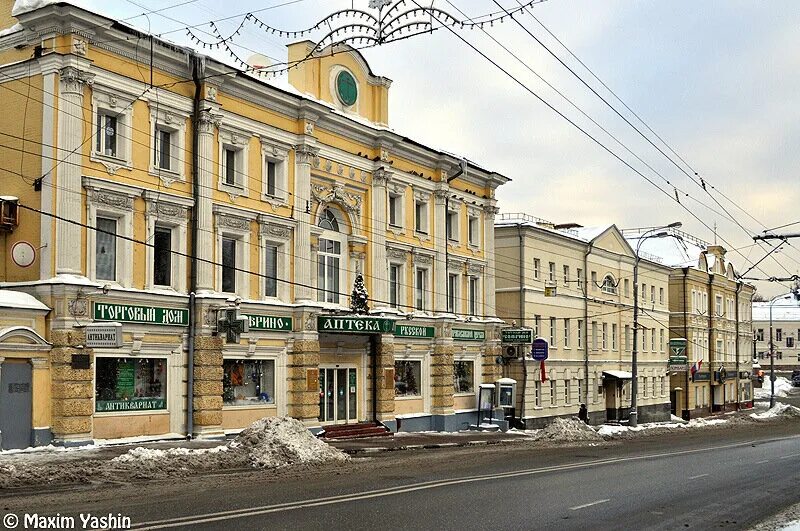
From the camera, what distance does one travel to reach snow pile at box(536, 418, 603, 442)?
35500mm

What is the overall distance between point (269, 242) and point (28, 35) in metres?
9.57

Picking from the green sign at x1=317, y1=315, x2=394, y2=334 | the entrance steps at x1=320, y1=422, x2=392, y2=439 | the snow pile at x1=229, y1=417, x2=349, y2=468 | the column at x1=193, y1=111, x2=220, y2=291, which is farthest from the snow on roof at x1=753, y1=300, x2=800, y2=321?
the snow pile at x1=229, y1=417, x2=349, y2=468

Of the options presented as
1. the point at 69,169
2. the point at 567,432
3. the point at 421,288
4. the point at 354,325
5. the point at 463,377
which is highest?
the point at 69,169

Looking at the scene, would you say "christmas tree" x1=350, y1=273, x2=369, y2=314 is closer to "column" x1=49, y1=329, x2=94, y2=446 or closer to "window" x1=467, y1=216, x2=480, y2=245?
"window" x1=467, y1=216, x2=480, y2=245

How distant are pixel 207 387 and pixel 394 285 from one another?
36.2 feet

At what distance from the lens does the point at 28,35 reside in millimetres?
24156

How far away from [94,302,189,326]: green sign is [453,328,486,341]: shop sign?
15214mm

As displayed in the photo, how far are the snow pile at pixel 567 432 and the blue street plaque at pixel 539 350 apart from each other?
572cm

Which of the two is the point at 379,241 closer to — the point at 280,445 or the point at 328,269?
the point at 328,269

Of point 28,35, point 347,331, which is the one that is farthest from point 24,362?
point 347,331

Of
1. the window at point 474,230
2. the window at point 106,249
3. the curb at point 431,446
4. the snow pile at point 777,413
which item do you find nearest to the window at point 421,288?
the window at point 474,230

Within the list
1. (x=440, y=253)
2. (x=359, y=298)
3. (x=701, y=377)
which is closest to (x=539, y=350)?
(x=440, y=253)

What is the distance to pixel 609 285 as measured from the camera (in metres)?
55.4

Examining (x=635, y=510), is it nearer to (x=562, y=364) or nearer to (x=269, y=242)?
(x=269, y=242)
